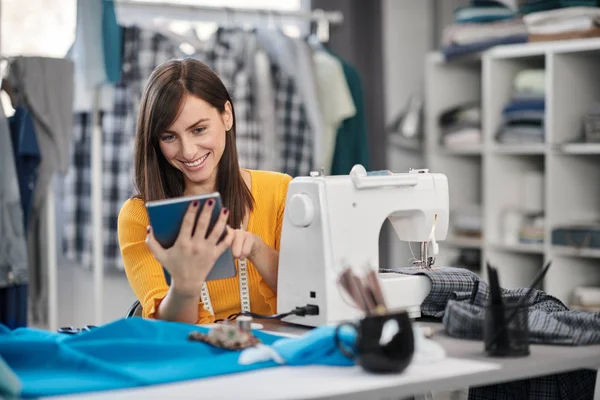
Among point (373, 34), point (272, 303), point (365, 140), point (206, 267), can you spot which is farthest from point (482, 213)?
point (206, 267)

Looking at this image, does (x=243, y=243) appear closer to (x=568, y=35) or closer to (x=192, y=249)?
(x=192, y=249)

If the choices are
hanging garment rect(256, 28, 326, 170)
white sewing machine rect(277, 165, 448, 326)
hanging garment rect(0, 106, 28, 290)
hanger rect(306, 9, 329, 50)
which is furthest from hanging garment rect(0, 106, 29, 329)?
white sewing machine rect(277, 165, 448, 326)

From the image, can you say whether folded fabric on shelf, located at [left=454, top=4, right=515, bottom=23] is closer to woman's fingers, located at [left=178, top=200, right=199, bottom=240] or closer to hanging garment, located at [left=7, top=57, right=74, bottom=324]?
hanging garment, located at [left=7, top=57, right=74, bottom=324]

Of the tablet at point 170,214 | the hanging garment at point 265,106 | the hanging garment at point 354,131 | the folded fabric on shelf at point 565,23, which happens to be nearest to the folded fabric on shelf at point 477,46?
the folded fabric on shelf at point 565,23

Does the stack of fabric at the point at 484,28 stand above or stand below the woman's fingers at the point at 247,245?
above

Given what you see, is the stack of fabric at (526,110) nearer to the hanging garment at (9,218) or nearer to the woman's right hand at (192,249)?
the hanging garment at (9,218)

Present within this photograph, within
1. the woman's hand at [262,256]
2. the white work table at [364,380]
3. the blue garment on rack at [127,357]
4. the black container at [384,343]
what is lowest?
the white work table at [364,380]

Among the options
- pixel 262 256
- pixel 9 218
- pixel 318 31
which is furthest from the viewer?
pixel 318 31

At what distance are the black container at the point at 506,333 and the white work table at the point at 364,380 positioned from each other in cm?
2

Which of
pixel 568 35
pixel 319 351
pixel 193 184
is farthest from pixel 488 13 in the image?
pixel 319 351

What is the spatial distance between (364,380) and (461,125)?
315 cm

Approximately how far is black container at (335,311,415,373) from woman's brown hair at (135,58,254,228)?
817 millimetres

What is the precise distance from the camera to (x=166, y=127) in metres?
2.11

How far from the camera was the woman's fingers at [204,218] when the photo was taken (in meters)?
1.77
